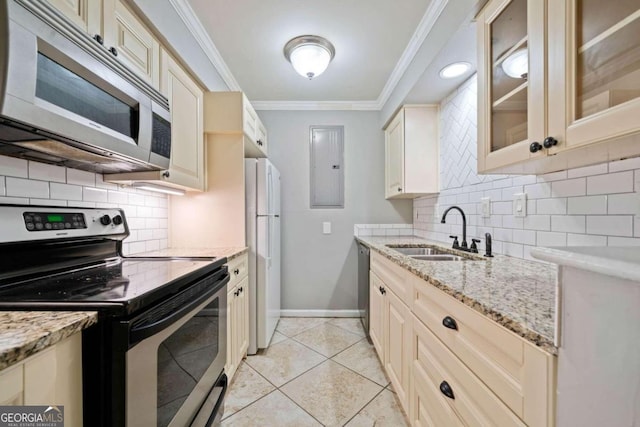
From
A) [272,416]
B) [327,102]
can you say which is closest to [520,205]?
[272,416]

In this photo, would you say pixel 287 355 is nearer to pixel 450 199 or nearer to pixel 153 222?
pixel 153 222

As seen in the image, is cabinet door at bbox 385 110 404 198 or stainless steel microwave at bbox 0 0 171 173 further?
cabinet door at bbox 385 110 404 198

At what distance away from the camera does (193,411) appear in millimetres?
1111

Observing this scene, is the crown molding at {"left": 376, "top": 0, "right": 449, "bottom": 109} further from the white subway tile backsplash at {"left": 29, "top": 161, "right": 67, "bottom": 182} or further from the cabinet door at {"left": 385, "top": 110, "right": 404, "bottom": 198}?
the white subway tile backsplash at {"left": 29, "top": 161, "right": 67, "bottom": 182}

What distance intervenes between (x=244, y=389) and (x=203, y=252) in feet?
3.10

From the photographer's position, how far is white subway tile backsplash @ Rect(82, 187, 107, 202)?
1.31 meters

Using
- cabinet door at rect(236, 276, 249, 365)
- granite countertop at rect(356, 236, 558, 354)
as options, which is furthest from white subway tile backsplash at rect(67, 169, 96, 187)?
granite countertop at rect(356, 236, 558, 354)

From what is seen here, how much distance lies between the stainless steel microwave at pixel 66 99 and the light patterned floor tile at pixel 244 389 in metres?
1.46

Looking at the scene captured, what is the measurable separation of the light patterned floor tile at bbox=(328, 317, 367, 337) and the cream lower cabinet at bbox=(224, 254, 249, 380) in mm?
1034

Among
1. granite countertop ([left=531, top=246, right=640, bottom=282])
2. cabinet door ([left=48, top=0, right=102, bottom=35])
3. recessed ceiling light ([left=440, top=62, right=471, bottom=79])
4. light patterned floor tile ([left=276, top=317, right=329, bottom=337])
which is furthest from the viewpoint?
light patterned floor tile ([left=276, top=317, right=329, bottom=337])

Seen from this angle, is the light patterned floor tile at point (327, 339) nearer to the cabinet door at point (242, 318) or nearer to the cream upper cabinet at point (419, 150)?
the cabinet door at point (242, 318)

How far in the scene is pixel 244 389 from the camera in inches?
70.3

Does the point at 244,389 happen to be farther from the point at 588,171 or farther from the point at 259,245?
the point at 588,171

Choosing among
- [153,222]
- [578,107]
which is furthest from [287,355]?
[578,107]
